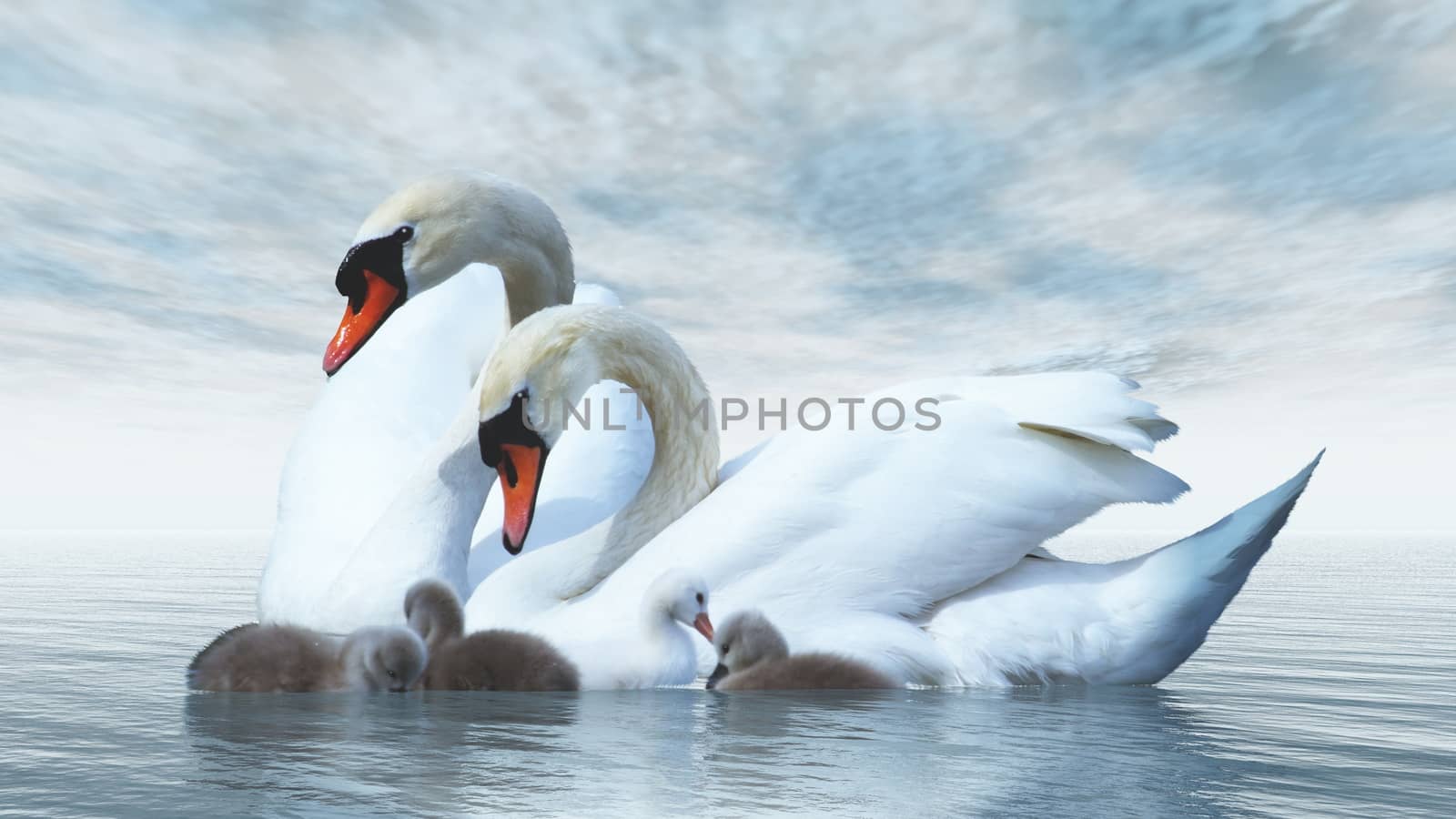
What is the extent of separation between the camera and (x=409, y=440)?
7.82m

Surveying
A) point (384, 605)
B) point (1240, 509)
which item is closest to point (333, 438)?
point (384, 605)

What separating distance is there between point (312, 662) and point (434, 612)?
1.95 feet

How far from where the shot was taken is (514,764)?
4.13m

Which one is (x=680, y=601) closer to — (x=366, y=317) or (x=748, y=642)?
(x=748, y=642)

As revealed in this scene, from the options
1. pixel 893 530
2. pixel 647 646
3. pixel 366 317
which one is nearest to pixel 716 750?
pixel 647 646

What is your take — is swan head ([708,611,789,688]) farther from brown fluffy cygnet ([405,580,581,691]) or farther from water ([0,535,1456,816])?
brown fluffy cygnet ([405,580,581,691])

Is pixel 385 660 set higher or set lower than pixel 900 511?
lower

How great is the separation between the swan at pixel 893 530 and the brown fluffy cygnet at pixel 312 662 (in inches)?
19.7

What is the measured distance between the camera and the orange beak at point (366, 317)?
6.67 metres

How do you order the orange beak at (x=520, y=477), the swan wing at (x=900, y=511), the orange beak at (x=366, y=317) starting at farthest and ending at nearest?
the orange beak at (x=366, y=317), the orange beak at (x=520, y=477), the swan wing at (x=900, y=511)

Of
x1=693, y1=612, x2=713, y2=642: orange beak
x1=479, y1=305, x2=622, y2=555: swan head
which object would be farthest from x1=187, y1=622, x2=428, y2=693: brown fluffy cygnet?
x1=693, y1=612, x2=713, y2=642: orange beak

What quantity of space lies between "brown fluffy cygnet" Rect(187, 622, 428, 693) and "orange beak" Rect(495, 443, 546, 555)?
0.73m

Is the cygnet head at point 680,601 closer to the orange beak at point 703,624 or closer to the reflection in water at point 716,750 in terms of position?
the orange beak at point 703,624

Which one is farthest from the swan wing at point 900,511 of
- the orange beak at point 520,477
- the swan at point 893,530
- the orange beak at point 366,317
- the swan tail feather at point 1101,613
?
the orange beak at point 366,317
